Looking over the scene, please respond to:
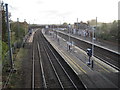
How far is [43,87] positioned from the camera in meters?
12.6

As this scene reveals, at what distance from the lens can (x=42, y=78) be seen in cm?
1465

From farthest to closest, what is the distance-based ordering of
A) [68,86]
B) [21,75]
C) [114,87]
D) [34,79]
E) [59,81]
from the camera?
[21,75] → [34,79] → [59,81] → [68,86] → [114,87]

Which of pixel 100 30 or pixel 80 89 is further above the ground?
pixel 100 30

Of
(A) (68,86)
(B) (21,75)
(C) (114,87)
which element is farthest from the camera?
(B) (21,75)

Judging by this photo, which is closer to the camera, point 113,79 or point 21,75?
point 113,79

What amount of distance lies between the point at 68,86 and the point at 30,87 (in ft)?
9.41

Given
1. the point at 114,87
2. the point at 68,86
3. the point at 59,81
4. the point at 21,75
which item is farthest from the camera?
the point at 21,75

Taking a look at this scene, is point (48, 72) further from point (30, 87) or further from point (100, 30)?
point (100, 30)

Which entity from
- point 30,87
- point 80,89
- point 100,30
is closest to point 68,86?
point 80,89

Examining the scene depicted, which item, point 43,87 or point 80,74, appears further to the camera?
point 80,74

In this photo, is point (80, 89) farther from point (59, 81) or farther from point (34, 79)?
point (34, 79)

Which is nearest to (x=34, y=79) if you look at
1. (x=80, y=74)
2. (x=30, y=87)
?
(x=30, y=87)

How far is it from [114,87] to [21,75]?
842 centimetres

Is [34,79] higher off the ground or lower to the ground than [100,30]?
lower
